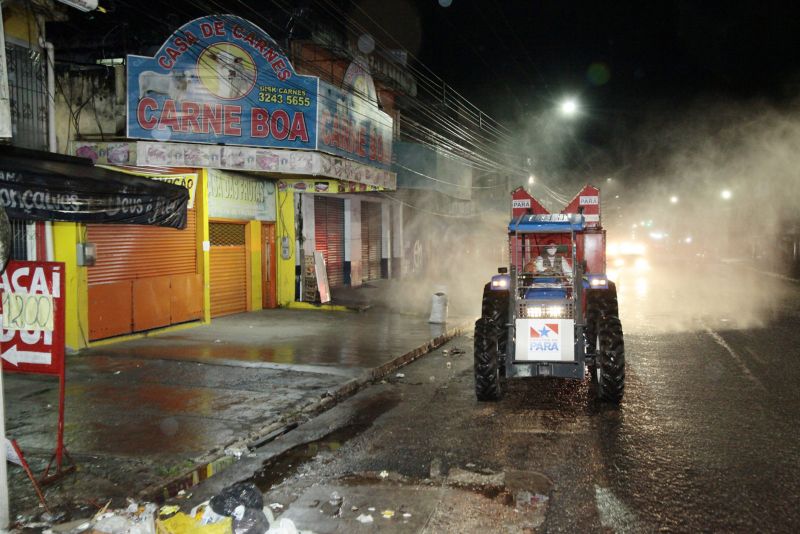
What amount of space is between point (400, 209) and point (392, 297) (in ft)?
27.1

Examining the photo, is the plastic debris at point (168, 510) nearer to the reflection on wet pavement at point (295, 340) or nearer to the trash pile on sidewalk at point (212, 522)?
the trash pile on sidewalk at point (212, 522)

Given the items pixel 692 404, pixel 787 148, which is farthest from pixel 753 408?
pixel 787 148

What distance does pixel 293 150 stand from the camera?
1427 centimetres

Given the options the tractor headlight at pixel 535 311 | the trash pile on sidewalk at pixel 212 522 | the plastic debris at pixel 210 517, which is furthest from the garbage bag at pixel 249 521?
the tractor headlight at pixel 535 311

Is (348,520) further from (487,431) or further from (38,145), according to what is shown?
(38,145)

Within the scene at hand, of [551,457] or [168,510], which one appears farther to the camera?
[551,457]

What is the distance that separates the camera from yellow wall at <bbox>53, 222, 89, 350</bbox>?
11.0 m

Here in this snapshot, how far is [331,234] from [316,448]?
53.1ft

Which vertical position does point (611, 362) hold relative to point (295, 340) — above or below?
above

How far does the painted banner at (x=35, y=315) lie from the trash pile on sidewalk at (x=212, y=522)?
149cm

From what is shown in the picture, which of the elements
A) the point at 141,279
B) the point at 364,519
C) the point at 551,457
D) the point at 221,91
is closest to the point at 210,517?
the point at 364,519

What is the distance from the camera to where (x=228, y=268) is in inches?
648

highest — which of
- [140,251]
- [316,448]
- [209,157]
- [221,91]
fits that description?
[221,91]

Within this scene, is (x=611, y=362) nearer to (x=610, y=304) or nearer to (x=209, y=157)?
(x=610, y=304)
